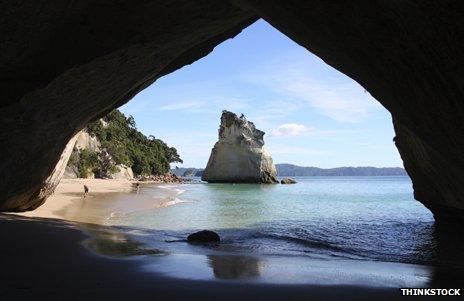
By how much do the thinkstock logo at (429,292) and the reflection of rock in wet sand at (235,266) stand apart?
2.21 metres

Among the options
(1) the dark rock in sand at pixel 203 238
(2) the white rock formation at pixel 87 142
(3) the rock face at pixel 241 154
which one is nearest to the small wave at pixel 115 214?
(1) the dark rock in sand at pixel 203 238

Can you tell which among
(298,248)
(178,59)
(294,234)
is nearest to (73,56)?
(178,59)

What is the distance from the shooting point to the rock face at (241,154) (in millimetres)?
73812

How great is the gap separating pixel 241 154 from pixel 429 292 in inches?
2689

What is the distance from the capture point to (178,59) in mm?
12469

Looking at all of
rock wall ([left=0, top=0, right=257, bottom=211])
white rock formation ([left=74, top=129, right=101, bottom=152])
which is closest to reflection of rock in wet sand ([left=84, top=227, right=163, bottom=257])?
rock wall ([left=0, top=0, right=257, bottom=211])

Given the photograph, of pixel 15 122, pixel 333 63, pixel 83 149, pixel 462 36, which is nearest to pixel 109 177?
pixel 83 149

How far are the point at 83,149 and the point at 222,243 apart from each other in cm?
4700

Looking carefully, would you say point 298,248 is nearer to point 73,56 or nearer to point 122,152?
point 73,56

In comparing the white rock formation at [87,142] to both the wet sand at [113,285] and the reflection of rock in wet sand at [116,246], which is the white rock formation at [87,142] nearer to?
the reflection of rock in wet sand at [116,246]

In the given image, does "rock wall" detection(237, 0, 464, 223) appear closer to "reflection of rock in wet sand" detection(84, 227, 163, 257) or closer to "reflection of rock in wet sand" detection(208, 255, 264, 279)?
"reflection of rock in wet sand" detection(208, 255, 264, 279)

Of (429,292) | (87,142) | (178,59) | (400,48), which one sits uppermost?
(87,142)

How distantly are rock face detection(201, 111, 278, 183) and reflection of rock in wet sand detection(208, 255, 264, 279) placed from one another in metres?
65.4

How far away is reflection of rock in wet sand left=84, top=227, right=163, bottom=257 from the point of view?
8.12 metres
